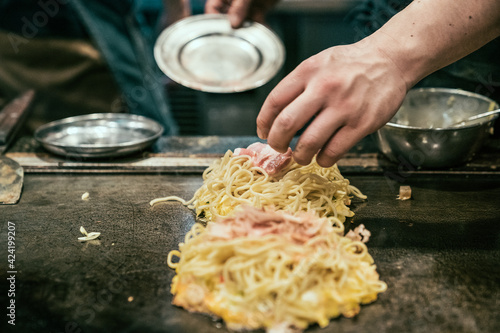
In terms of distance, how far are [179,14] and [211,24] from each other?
674 mm

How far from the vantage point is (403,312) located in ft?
5.97

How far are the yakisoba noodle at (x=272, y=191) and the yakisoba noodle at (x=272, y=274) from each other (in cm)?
33

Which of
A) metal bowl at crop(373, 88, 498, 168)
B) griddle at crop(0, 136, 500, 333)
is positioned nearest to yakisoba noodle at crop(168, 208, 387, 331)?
griddle at crop(0, 136, 500, 333)

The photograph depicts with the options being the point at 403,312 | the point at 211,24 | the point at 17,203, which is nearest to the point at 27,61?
the point at 211,24

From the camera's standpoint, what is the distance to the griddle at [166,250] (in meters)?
1.81

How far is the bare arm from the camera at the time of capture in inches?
76.6

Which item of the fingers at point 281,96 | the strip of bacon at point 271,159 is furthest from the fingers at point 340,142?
the strip of bacon at point 271,159

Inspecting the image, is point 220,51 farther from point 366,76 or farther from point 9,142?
point 366,76

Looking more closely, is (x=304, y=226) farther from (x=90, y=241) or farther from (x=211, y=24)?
(x=211, y=24)

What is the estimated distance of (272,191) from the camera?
8.15 feet

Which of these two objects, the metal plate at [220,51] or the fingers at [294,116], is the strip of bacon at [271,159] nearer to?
the fingers at [294,116]

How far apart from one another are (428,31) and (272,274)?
1359mm

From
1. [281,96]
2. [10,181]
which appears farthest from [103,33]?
[281,96]

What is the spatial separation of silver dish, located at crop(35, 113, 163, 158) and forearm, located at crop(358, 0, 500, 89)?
77.5 inches
